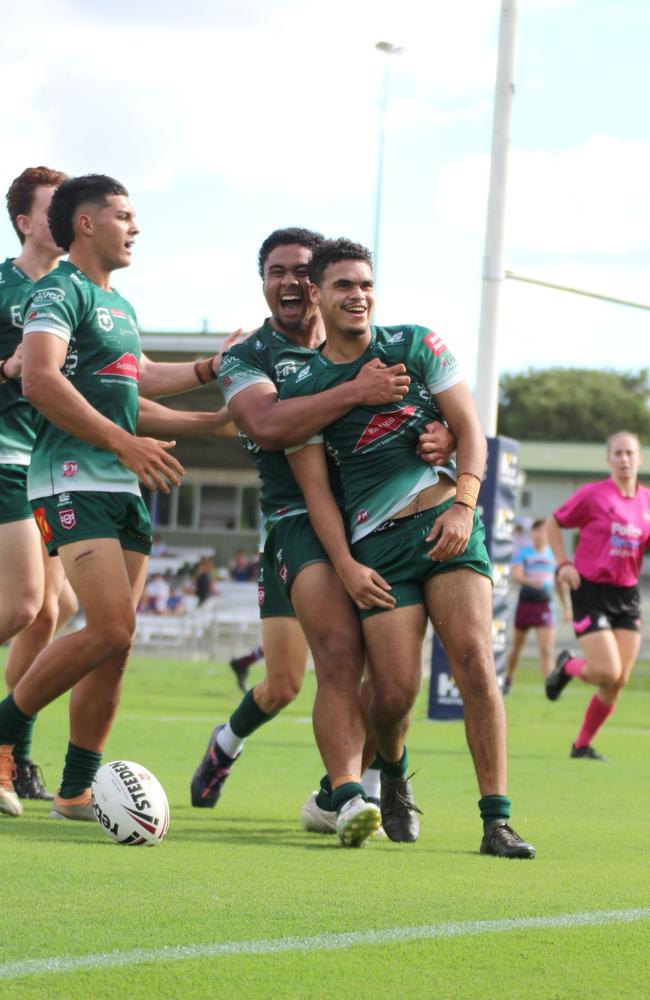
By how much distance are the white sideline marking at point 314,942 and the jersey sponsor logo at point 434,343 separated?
92.9 inches

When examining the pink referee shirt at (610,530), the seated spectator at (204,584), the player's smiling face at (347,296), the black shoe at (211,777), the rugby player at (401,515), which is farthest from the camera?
the seated spectator at (204,584)

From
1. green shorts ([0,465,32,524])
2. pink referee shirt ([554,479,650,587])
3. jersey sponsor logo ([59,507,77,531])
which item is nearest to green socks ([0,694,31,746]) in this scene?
jersey sponsor logo ([59,507,77,531])

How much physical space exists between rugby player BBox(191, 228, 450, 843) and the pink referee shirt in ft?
15.9

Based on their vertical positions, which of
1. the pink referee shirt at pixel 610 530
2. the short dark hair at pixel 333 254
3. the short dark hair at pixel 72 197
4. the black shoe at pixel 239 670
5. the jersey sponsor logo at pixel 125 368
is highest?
the short dark hair at pixel 72 197

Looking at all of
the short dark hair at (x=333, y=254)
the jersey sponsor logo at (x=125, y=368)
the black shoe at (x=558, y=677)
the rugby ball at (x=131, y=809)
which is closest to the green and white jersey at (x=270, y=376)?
the jersey sponsor logo at (x=125, y=368)

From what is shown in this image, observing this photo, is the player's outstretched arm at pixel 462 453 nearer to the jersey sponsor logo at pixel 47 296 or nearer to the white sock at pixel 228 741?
the jersey sponsor logo at pixel 47 296

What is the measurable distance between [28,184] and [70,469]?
171 cm

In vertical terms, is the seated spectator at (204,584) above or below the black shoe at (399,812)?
below

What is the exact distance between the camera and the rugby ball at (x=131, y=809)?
5348mm

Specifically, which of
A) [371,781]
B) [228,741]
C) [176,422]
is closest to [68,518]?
[176,422]

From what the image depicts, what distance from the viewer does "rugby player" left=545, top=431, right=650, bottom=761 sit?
10898 millimetres

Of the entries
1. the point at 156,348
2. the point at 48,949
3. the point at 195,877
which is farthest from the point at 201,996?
the point at 156,348

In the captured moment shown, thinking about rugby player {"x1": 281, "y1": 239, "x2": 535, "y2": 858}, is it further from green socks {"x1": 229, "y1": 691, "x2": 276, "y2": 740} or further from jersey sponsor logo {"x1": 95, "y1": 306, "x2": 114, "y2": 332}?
green socks {"x1": 229, "y1": 691, "x2": 276, "y2": 740}

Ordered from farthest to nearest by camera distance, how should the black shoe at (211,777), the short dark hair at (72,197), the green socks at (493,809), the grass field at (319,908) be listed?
the black shoe at (211,777) < the short dark hair at (72,197) < the green socks at (493,809) < the grass field at (319,908)
